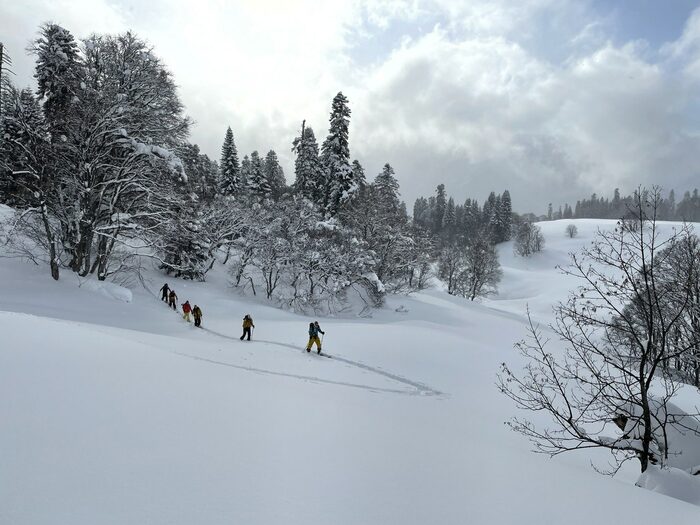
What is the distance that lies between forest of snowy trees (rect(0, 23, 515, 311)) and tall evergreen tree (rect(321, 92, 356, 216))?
11cm

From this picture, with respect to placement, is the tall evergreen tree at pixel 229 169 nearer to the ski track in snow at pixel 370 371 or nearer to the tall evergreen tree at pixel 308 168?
the tall evergreen tree at pixel 308 168

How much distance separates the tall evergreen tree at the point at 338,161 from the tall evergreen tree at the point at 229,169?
16.5 metres

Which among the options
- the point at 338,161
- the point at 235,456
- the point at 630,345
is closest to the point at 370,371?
the point at 630,345

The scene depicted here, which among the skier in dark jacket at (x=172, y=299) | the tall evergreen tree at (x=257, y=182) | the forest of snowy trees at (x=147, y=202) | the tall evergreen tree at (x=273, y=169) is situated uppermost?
the tall evergreen tree at (x=273, y=169)

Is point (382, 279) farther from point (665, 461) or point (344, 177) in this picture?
point (665, 461)

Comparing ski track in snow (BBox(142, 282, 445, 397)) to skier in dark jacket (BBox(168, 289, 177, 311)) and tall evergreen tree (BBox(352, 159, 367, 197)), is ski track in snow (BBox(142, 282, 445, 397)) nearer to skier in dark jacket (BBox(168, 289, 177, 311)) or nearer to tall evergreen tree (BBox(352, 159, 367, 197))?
skier in dark jacket (BBox(168, 289, 177, 311))

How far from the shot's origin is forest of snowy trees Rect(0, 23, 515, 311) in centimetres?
1647

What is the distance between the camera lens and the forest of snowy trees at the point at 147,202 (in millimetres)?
16469

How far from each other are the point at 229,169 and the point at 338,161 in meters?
19.7

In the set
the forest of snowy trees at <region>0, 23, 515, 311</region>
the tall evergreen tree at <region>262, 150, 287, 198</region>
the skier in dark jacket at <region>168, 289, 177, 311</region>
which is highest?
the tall evergreen tree at <region>262, 150, 287, 198</region>

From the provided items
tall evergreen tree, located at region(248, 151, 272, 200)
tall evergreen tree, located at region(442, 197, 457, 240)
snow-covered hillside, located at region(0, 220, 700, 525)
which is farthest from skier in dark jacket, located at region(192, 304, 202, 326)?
tall evergreen tree, located at region(442, 197, 457, 240)

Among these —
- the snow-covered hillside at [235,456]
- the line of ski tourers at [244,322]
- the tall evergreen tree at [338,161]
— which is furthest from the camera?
the tall evergreen tree at [338,161]

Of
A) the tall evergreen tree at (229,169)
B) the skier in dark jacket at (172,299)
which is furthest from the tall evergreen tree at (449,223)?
the skier in dark jacket at (172,299)

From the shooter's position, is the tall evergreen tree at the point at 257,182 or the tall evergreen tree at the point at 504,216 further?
the tall evergreen tree at the point at 504,216
